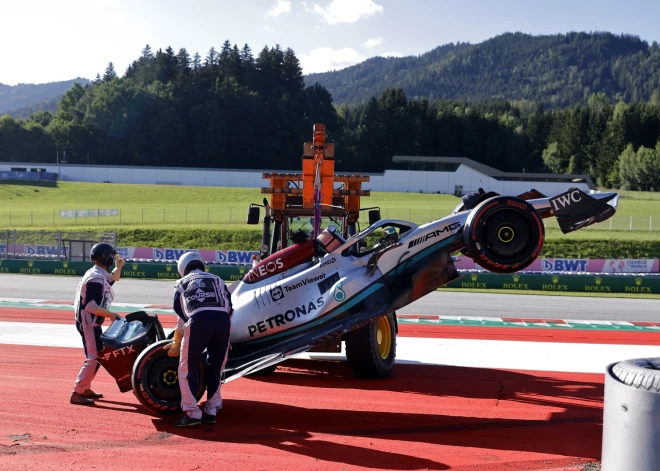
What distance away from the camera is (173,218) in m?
52.8

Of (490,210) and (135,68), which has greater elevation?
(135,68)

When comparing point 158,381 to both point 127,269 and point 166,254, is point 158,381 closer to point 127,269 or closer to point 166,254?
point 127,269

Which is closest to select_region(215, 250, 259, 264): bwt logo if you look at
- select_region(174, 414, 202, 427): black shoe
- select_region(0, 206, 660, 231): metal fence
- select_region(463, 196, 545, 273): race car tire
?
select_region(0, 206, 660, 231): metal fence

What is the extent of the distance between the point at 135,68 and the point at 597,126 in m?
94.0

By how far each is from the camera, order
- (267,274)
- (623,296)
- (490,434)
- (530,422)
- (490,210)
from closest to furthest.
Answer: (490,434), (530,422), (490,210), (267,274), (623,296)

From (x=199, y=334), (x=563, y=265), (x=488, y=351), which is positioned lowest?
(x=563, y=265)

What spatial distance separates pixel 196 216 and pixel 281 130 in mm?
61278

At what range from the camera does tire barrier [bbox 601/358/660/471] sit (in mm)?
3820

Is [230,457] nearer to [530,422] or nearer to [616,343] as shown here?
[530,422]

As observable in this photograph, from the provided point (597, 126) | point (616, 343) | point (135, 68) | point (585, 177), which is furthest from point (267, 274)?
point (135, 68)

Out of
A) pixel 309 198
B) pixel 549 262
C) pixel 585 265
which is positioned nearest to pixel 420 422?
pixel 309 198

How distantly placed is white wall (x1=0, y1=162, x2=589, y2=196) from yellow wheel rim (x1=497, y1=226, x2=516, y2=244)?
2899 inches

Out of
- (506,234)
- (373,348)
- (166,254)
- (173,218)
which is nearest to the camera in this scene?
(506,234)

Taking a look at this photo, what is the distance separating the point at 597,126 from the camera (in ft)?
404
